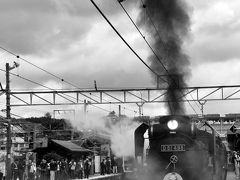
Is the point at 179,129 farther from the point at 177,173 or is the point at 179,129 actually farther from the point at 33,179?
the point at 33,179

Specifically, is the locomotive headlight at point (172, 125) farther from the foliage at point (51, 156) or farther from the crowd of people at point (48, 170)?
the foliage at point (51, 156)

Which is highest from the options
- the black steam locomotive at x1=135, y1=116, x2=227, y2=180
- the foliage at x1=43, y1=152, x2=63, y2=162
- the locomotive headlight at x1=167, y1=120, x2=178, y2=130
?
the locomotive headlight at x1=167, y1=120, x2=178, y2=130

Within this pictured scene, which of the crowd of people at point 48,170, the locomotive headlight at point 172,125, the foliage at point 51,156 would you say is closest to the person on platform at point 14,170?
the crowd of people at point 48,170

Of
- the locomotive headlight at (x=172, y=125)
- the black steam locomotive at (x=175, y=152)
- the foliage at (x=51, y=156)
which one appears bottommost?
the foliage at (x=51, y=156)

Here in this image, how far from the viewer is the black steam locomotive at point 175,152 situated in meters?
12.9

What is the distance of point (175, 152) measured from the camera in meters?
13.1

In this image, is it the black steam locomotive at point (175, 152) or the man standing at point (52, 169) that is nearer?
the black steam locomotive at point (175, 152)

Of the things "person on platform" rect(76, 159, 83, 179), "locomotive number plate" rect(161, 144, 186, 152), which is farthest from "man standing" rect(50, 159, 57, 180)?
"locomotive number plate" rect(161, 144, 186, 152)

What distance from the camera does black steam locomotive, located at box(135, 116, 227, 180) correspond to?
12.9 m

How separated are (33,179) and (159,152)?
16835 millimetres

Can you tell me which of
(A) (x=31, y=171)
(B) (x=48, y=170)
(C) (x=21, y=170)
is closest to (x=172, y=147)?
(A) (x=31, y=171)

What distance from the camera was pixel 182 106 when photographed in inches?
651

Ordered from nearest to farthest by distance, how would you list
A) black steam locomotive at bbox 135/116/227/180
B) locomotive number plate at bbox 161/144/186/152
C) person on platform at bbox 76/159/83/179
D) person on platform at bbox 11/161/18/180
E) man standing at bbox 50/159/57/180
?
black steam locomotive at bbox 135/116/227/180
locomotive number plate at bbox 161/144/186/152
person on platform at bbox 11/161/18/180
man standing at bbox 50/159/57/180
person on platform at bbox 76/159/83/179

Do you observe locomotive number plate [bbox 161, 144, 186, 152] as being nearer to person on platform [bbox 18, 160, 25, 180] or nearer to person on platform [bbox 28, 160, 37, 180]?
person on platform [bbox 28, 160, 37, 180]
